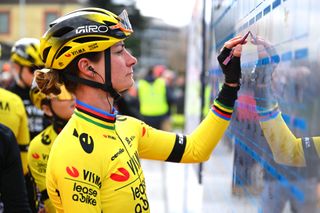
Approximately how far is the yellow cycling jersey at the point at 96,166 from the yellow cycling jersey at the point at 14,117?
139 centimetres

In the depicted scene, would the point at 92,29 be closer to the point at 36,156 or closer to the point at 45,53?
the point at 45,53

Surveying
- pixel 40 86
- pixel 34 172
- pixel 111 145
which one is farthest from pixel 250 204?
pixel 34 172

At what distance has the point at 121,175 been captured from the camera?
2.08 m

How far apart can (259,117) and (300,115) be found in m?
0.58

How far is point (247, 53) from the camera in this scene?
226 centimetres

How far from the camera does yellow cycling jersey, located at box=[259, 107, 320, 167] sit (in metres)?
1.49

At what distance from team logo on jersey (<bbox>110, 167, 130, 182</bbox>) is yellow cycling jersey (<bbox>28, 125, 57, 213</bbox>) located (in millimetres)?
958

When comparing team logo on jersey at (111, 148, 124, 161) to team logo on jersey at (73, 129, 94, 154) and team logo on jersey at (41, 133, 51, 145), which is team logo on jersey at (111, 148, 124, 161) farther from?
team logo on jersey at (41, 133, 51, 145)

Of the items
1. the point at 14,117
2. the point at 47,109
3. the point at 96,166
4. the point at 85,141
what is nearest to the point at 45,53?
the point at 85,141

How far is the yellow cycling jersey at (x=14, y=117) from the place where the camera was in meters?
3.52

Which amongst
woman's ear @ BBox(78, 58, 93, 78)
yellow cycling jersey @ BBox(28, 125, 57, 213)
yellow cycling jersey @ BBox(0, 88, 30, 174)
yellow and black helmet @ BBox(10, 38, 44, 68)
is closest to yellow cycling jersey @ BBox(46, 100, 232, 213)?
woman's ear @ BBox(78, 58, 93, 78)

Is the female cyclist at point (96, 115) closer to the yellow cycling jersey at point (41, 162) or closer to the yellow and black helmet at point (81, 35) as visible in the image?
the yellow and black helmet at point (81, 35)

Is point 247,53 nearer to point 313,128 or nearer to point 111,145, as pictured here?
point 111,145

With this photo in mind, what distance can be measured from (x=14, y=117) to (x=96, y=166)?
5.65 feet
